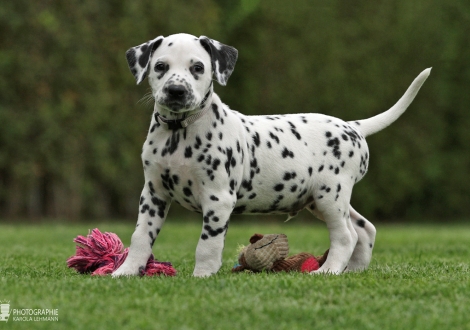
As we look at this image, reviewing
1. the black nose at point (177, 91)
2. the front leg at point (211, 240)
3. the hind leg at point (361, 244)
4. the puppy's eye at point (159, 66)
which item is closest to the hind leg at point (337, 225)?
the hind leg at point (361, 244)

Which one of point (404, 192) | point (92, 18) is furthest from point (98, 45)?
point (404, 192)

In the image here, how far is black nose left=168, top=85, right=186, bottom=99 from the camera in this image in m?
5.07

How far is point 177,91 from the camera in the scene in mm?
5074

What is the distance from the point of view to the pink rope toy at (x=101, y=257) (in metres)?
5.64

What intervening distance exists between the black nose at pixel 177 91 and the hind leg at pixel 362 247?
2045mm

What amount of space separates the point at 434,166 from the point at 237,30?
8913 millimetres

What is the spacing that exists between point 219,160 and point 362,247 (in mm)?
1599

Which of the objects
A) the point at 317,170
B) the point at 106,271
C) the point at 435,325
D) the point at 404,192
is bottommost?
the point at 404,192

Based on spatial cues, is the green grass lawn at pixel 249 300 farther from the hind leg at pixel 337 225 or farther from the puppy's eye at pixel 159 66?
the puppy's eye at pixel 159 66

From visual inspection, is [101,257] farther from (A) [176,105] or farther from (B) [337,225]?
(B) [337,225]

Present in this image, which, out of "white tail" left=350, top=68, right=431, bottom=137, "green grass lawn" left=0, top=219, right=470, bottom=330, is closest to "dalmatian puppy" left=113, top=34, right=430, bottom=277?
"white tail" left=350, top=68, right=431, bottom=137

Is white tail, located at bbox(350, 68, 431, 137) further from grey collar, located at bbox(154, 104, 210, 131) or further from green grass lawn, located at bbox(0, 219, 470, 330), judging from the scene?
grey collar, located at bbox(154, 104, 210, 131)

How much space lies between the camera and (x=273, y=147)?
5.84m

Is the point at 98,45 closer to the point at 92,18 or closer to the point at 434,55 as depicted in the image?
the point at 92,18
